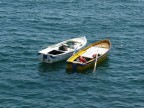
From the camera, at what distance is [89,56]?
5847 cm

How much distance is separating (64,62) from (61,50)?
6.08 feet

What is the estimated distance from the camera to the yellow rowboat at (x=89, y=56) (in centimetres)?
5531

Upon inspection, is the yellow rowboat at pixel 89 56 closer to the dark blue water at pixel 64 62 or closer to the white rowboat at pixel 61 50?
the dark blue water at pixel 64 62

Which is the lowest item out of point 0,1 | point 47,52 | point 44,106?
point 44,106

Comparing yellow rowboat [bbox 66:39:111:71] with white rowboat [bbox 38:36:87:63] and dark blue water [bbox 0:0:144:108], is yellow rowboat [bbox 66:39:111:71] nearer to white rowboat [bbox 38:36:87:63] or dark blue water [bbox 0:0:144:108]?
dark blue water [bbox 0:0:144:108]

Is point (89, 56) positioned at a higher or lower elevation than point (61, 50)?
lower

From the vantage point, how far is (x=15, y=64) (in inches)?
2251

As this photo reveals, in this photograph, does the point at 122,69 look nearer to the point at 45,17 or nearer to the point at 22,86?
the point at 22,86

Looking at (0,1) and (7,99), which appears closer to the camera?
(7,99)

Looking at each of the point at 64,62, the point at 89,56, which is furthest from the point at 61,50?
the point at 89,56

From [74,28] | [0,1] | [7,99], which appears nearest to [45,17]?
[74,28]

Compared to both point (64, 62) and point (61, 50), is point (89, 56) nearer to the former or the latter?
point (64, 62)

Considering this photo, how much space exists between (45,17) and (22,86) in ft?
95.8

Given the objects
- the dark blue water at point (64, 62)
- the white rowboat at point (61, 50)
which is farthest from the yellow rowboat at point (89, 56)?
the white rowboat at point (61, 50)
